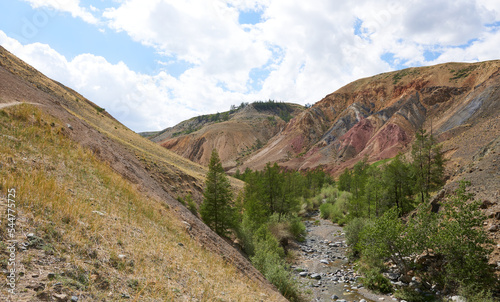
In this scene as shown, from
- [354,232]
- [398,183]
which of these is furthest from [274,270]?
[398,183]

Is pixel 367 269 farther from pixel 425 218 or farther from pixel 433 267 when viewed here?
pixel 425 218

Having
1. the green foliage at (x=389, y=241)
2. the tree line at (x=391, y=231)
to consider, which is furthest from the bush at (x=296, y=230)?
the green foliage at (x=389, y=241)

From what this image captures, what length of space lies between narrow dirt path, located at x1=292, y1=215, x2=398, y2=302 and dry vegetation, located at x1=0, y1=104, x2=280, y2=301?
8.93 m

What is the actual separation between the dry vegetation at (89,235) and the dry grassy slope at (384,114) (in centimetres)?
8474

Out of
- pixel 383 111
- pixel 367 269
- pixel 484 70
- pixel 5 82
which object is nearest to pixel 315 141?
pixel 383 111

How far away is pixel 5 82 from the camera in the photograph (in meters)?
15.6

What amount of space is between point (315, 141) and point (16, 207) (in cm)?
12512

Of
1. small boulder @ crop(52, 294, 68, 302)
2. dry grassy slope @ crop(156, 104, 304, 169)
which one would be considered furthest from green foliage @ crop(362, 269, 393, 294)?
dry grassy slope @ crop(156, 104, 304, 169)

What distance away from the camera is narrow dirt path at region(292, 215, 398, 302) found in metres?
16.7

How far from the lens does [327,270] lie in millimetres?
21750

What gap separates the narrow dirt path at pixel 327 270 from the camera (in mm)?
16688

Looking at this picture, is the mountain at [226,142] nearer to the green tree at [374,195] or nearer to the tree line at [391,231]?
the tree line at [391,231]

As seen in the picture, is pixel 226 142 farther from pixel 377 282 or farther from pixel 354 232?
pixel 377 282

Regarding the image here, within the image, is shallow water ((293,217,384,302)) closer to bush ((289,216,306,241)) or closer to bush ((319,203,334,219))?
bush ((289,216,306,241))
